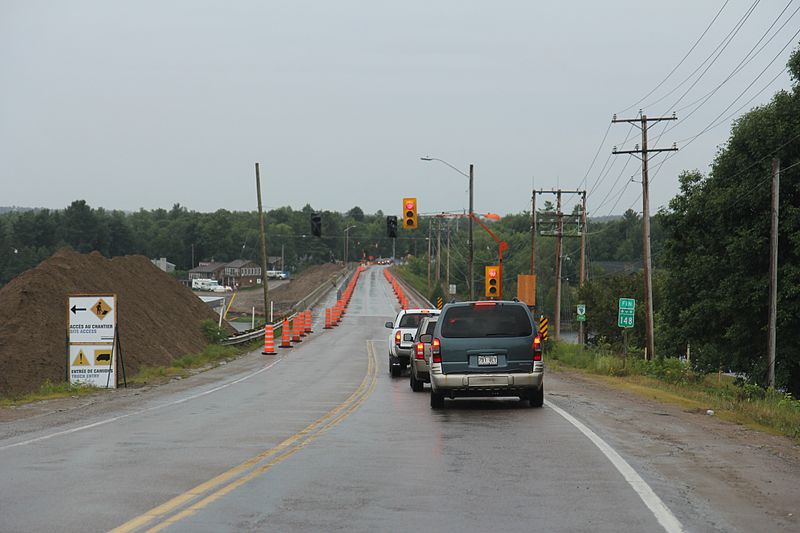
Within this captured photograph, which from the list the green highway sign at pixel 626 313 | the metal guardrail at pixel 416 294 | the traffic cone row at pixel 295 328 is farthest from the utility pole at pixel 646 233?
the metal guardrail at pixel 416 294

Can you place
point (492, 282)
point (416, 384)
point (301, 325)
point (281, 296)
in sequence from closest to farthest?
point (416, 384) → point (492, 282) → point (301, 325) → point (281, 296)

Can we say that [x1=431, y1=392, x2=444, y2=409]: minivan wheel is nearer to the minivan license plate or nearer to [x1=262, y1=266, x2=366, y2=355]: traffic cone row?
the minivan license plate

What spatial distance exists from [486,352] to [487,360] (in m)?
0.15

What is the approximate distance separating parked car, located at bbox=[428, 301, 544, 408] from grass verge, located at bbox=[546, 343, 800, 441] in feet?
11.9

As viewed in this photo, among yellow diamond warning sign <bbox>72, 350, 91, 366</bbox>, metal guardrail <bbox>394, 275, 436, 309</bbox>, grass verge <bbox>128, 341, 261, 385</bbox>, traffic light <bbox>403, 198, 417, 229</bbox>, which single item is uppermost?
traffic light <bbox>403, 198, 417, 229</bbox>

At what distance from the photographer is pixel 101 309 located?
25484mm

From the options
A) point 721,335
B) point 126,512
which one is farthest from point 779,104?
point 126,512

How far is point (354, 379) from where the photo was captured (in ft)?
100

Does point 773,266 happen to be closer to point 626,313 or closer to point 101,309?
point 626,313

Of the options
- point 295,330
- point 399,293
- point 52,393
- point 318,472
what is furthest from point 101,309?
point 399,293

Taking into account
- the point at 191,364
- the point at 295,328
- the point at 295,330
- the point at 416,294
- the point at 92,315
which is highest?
the point at 92,315

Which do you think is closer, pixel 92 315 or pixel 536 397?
pixel 536 397

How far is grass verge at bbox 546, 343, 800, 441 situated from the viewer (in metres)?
17.5

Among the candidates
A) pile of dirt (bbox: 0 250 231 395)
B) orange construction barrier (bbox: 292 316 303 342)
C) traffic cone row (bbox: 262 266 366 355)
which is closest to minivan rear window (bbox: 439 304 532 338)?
pile of dirt (bbox: 0 250 231 395)
